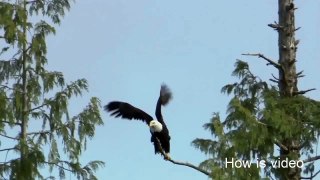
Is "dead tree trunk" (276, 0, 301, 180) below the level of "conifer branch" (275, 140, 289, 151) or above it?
above

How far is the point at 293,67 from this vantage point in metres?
11.5

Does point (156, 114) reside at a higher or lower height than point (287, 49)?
lower

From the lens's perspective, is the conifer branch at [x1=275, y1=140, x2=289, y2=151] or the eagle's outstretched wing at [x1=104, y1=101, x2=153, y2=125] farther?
the eagle's outstretched wing at [x1=104, y1=101, x2=153, y2=125]

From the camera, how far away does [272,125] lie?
9.84m

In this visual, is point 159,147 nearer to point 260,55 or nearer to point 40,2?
point 260,55

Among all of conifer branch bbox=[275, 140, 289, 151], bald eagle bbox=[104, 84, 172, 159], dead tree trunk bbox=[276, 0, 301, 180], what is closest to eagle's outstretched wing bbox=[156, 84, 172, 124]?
bald eagle bbox=[104, 84, 172, 159]

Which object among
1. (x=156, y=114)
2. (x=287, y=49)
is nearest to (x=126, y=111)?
(x=156, y=114)

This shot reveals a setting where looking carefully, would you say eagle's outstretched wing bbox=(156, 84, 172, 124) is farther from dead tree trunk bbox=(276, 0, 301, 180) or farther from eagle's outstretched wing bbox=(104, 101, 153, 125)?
dead tree trunk bbox=(276, 0, 301, 180)

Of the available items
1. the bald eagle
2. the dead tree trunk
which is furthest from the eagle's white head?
the dead tree trunk

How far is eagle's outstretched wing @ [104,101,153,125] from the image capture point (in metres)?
12.1

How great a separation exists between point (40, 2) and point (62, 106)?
191cm

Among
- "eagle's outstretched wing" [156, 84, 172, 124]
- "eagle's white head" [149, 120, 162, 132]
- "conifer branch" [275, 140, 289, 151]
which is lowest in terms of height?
"conifer branch" [275, 140, 289, 151]

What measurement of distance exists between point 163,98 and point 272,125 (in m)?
2.54

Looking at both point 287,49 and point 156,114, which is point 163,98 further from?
point 287,49
